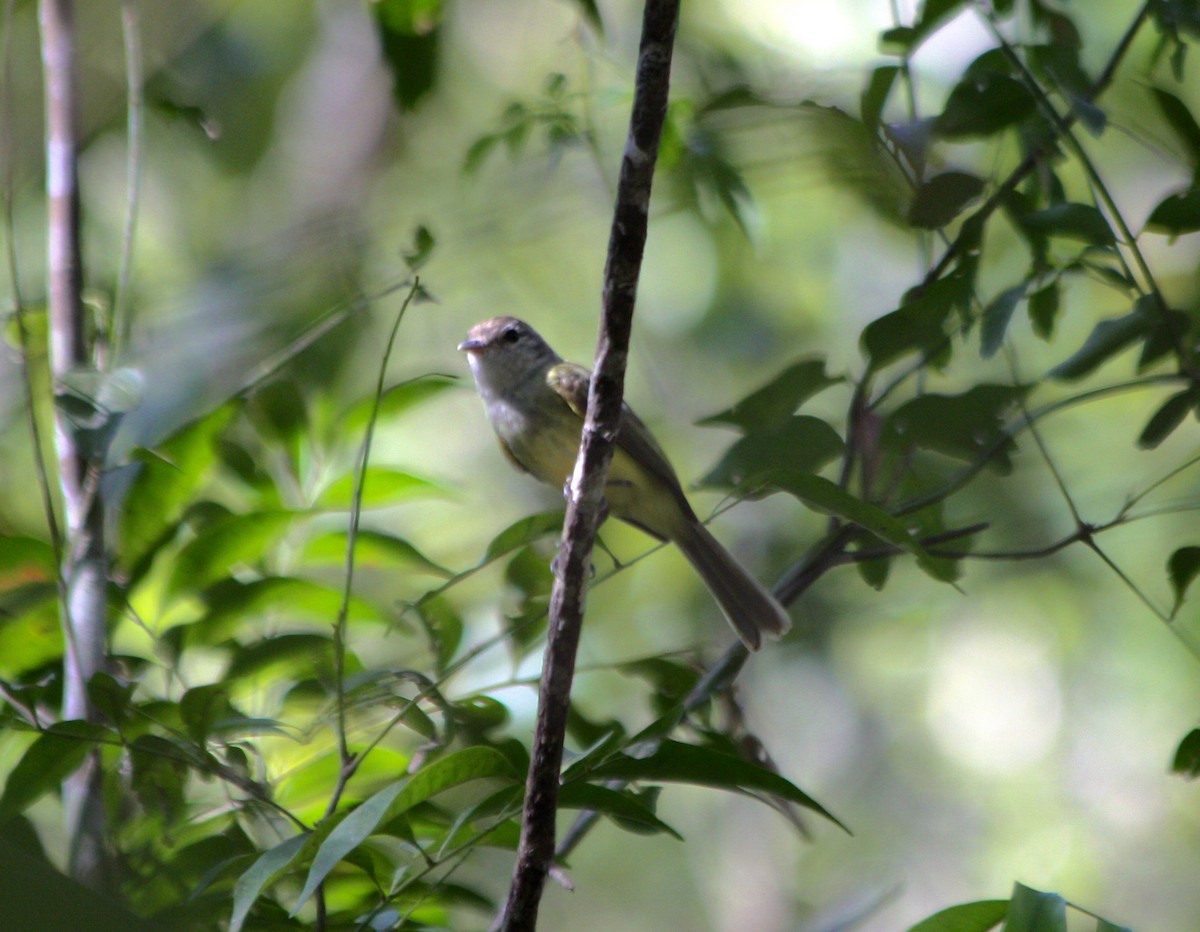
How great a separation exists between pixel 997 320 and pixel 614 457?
4.92 feet

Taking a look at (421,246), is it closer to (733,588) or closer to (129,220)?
(129,220)

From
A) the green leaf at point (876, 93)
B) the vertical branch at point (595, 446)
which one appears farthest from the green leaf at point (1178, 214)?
the vertical branch at point (595, 446)

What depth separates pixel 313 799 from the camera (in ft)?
6.97

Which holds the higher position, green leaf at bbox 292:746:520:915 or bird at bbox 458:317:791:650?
bird at bbox 458:317:791:650

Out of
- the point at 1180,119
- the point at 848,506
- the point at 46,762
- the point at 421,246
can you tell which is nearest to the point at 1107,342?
the point at 1180,119

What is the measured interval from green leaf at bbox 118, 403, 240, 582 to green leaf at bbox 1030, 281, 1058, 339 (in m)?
1.67

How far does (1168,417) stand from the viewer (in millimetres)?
2193

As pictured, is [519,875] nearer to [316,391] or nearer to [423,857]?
[423,857]

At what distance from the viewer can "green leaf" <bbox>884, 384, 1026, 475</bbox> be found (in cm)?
229

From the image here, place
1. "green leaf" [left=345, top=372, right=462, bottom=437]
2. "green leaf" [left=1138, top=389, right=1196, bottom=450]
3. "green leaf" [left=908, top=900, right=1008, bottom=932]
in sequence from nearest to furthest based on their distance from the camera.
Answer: "green leaf" [left=908, top=900, right=1008, bottom=932], "green leaf" [left=1138, top=389, right=1196, bottom=450], "green leaf" [left=345, top=372, right=462, bottom=437]

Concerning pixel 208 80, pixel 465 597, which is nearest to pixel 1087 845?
pixel 465 597

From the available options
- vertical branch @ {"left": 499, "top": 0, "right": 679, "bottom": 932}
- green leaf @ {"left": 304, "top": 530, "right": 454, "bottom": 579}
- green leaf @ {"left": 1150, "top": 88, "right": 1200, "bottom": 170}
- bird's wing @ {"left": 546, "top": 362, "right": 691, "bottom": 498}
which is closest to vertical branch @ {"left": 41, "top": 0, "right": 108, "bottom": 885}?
green leaf @ {"left": 304, "top": 530, "right": 454, "bottom": 579}

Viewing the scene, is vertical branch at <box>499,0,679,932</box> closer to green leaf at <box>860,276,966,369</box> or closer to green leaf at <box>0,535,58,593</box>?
green leaf at <box>860,276,966,369</box>

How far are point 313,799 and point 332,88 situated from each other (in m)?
5.99
